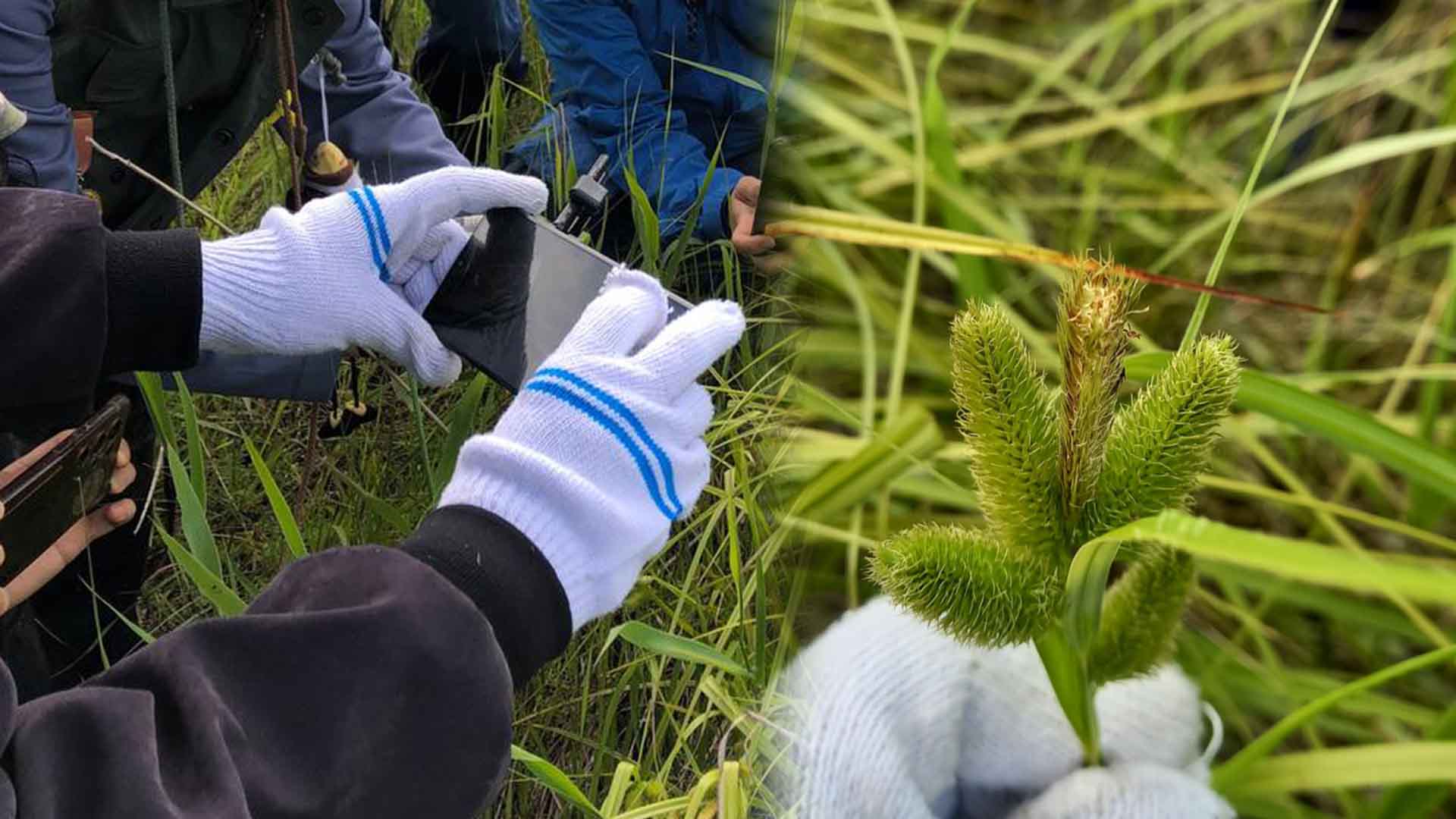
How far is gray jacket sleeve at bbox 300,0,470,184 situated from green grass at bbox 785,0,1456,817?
180 centimetres

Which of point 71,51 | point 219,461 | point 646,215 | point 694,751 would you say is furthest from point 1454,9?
point 219,461

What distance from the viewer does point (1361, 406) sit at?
0.38 metres

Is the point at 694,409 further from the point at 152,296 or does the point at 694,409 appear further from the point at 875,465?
the point at 875,465

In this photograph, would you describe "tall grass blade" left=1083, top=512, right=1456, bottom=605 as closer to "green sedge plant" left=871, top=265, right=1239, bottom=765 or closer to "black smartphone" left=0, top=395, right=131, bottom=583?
"green sedge plant" left=871, top=265, right=1239, bottom=765

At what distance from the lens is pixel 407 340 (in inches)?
56.9

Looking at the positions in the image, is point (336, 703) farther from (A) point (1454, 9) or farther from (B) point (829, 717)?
(A) point (1454, 9)

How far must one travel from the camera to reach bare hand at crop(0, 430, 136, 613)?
1.36 meters

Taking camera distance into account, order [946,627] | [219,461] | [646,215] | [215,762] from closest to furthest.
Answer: [946,627], [215,762], [646,215], [219,461]

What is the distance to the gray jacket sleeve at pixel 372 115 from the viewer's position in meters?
2.06

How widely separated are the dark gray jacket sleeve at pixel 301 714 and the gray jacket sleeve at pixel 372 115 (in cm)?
141

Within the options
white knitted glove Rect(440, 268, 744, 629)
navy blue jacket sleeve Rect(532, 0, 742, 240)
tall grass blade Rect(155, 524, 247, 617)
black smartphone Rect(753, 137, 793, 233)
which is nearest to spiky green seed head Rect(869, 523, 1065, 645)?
black smartphone Rect(753, 137, 793, 233)

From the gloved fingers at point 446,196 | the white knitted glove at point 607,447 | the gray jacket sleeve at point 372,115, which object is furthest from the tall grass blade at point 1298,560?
the gray jacket sleeve at point 372,115

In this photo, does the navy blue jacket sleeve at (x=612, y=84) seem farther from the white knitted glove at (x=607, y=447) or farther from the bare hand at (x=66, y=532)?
the white knitted glove at (x=607, y=447)

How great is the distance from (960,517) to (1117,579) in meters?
0.06
